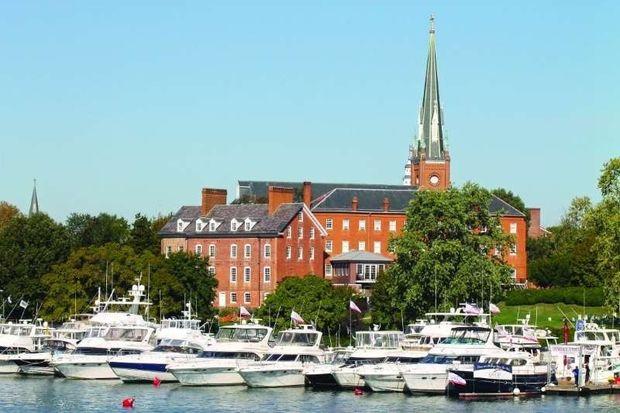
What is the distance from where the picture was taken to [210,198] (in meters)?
166

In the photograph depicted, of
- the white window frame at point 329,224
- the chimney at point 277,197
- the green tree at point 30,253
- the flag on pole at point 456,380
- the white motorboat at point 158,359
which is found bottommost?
the flag on pole at point 456,380

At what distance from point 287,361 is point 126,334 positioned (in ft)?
41.7

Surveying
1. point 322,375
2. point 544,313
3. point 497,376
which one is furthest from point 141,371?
point 544,313

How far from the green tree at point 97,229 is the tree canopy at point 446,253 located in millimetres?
49629

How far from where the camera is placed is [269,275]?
511ft

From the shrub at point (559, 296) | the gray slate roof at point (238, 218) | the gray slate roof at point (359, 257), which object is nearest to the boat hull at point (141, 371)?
the shrub at point (559, 296)

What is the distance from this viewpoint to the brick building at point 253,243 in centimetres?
15600

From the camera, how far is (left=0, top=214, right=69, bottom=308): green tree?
136 m

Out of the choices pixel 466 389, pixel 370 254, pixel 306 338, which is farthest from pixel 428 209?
pixel 370 254

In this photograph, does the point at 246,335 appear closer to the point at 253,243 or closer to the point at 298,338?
the point at 298,338

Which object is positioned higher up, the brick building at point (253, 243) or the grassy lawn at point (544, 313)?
the brick building at point (253, 243)

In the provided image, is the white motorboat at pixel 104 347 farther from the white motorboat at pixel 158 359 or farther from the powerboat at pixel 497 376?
the powerboat at pixel 497 376

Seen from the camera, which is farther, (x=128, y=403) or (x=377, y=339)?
(x=377, y=339)

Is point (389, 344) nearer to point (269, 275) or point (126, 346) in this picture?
point (126, 346)
